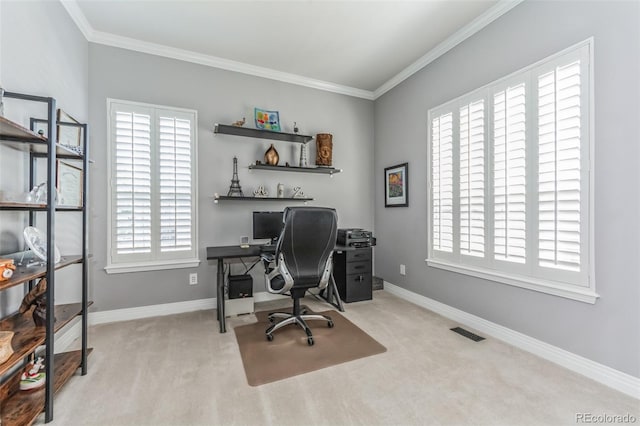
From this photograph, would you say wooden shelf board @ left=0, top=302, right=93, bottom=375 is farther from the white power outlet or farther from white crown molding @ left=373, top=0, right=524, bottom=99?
white crown molding @ left=373, top=0, right=524, bottom=99

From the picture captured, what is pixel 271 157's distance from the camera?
11.1 feet

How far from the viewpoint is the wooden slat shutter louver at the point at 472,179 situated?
2.59 m

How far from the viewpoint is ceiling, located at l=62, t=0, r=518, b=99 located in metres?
2.41

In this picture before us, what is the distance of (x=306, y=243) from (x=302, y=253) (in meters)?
0.10

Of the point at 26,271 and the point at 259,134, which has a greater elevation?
the point at 259,134

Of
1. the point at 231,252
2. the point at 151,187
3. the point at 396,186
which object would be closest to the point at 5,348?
the point at 231,252

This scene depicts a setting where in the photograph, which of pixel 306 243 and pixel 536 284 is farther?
pixel 306 243

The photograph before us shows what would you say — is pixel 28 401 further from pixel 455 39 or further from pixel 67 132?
pixel 455 39

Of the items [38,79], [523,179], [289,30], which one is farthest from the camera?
[289,30]

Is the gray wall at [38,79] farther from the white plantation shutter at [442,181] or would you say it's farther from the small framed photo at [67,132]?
the white plantation shutter at [442,181]

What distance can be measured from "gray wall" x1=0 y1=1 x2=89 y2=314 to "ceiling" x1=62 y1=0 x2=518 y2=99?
32cm

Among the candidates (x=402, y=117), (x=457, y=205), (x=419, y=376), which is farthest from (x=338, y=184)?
(x=419, y=376)

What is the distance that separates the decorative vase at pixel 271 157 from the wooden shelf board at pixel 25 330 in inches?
87.4

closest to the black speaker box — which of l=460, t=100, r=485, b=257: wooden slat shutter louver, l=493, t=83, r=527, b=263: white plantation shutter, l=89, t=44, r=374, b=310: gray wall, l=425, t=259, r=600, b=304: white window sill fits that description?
l=89, t=44, r=374, b=310: gray wall
